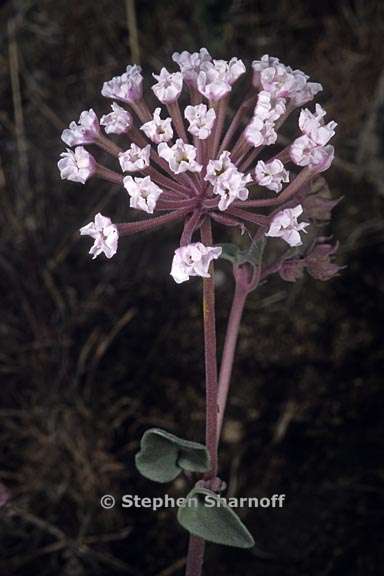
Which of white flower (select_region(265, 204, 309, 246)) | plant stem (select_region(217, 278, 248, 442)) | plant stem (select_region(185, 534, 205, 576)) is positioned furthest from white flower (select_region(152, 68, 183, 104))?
plant stem (select_region(185, 534, 205, 576))

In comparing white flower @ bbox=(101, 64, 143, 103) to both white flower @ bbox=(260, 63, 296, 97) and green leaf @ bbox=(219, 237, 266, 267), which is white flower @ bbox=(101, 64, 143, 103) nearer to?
white flower @ bbox=(260, 63, 296, 97)

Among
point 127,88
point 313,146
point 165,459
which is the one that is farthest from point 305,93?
point 165,459

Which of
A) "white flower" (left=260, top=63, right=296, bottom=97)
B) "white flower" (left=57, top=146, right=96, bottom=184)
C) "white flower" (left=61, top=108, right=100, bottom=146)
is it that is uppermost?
"white flower" (left=260, top=63, right=296, bottom=97)

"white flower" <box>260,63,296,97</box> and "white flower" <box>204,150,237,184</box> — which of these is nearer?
"white flower" <box>204,150,237,184</box>

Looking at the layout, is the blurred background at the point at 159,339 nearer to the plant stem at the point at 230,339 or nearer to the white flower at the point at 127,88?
the plant stem at the point at 230,339

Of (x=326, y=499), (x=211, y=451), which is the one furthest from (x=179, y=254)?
(x=326, y=499)

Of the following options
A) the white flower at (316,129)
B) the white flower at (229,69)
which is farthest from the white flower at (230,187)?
the white flower at (229,69)
